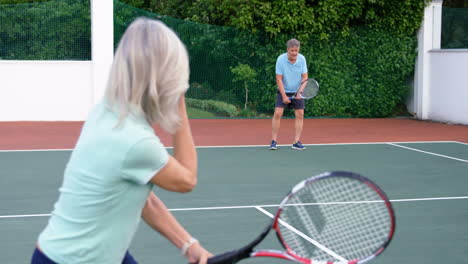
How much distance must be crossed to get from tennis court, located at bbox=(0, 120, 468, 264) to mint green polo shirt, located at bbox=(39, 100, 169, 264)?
2.57 metres

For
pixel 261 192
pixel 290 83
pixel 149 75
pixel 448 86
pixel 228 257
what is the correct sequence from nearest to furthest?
pixel 149 75
pixel 228 257
pixel 261 192
pixel 290 83
pixel 448 86

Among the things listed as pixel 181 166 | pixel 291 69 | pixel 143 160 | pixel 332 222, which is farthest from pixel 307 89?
pixel 143 160

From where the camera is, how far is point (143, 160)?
6.44 feet

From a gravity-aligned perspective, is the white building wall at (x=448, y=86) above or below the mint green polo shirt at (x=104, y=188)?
below

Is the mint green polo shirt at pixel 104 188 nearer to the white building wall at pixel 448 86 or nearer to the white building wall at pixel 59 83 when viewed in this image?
the white building wall at pixel 59 83

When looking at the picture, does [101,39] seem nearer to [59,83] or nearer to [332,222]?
[59,83]

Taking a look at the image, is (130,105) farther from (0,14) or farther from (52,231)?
(0,14)

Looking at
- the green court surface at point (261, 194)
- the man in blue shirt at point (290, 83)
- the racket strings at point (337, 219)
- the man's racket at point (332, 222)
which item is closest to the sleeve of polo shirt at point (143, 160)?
the man's racket at point (332, 222)

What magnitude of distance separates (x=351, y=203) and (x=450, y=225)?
126 inches

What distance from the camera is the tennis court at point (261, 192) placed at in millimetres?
4930

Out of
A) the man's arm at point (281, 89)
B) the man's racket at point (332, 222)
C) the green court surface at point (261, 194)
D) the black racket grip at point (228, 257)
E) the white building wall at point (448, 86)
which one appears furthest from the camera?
the white building wall at point (448, 86)

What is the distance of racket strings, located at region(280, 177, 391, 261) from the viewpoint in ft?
8.00

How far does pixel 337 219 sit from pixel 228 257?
553 millimetres

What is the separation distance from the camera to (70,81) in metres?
13.9
